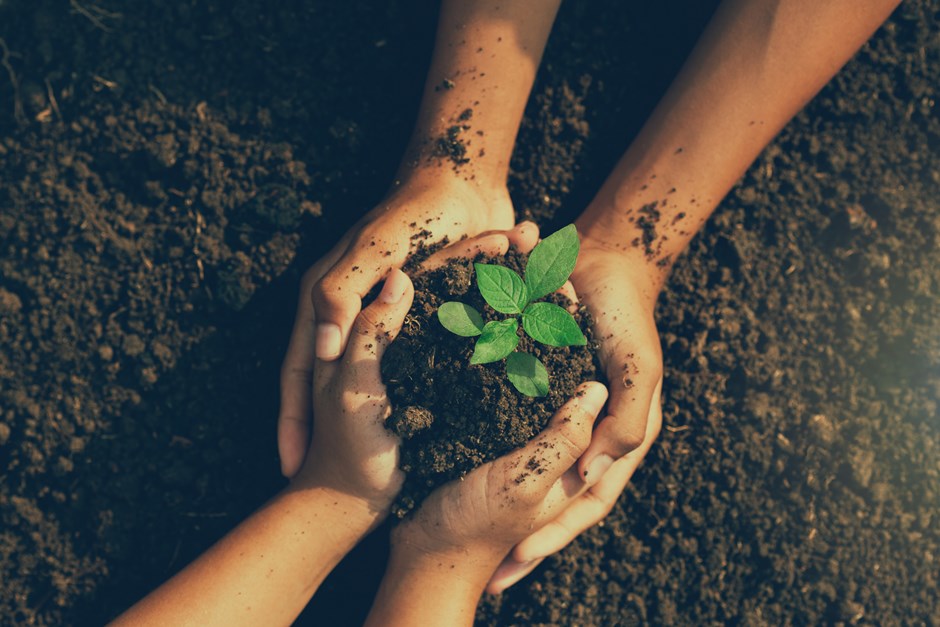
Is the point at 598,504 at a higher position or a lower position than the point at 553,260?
lower

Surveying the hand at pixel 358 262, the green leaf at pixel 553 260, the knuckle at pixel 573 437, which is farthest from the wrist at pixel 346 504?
the green leaf at pixel 553 260

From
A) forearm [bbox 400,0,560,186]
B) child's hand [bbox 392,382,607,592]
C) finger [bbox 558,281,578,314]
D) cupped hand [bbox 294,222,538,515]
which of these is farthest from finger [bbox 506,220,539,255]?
child's hand [bbox 392,382,607,592]

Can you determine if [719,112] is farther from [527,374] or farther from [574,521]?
[574,521]

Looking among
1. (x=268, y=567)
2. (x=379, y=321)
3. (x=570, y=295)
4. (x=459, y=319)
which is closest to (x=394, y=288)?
(x=379, y=321)

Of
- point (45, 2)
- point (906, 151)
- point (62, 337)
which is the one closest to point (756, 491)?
point (906, 151)

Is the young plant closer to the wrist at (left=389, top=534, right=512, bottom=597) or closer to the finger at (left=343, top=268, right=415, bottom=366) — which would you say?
the finger at (left=343, top=268, right=415, bottom=366)

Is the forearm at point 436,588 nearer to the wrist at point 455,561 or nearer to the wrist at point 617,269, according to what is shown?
the wrist at point 455,561
